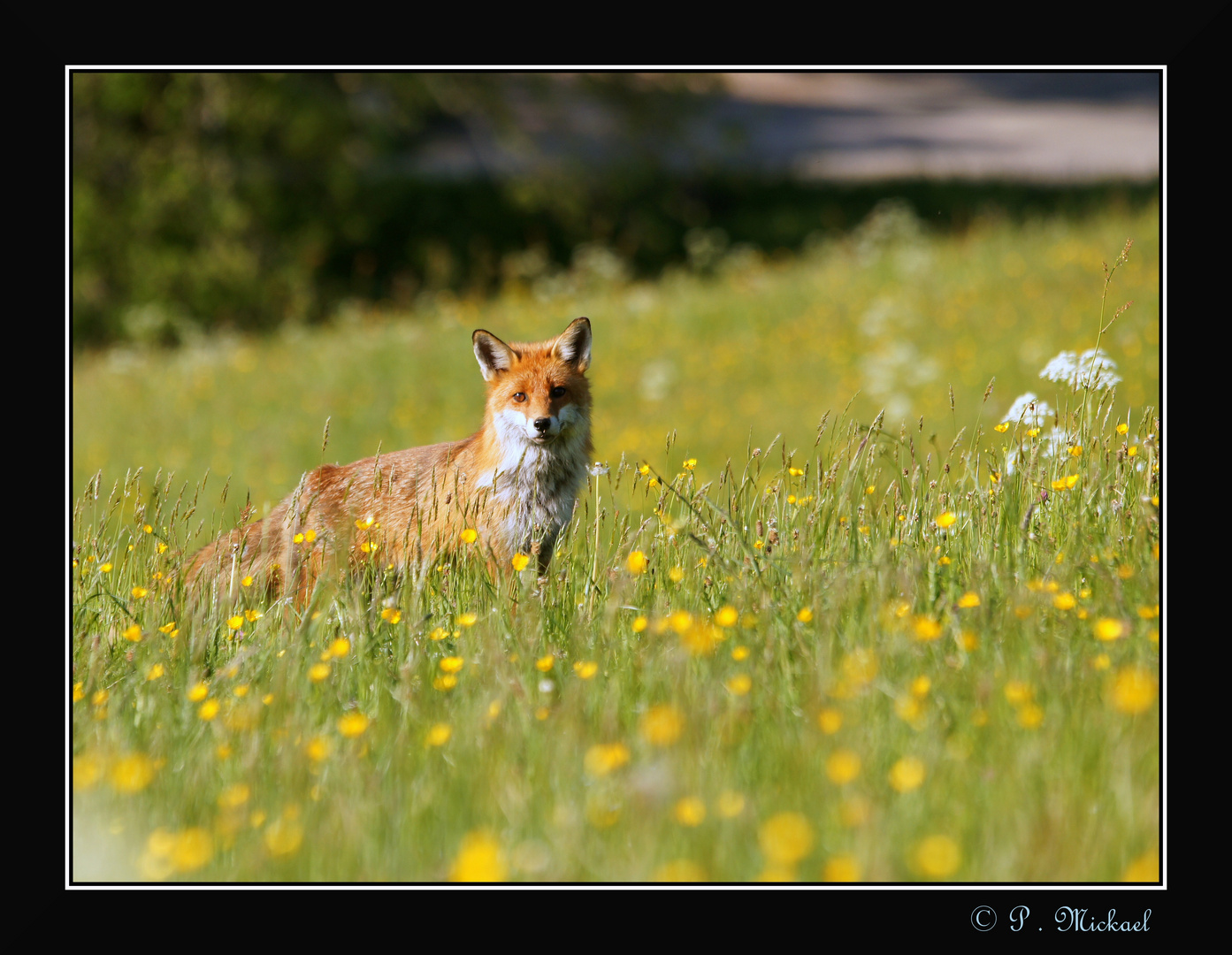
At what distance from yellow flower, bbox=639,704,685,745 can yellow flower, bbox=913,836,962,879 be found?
0.70 meters

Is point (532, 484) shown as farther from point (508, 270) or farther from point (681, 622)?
point (508, 270)

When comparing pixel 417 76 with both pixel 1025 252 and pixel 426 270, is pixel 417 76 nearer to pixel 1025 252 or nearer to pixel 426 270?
pixel 426 270

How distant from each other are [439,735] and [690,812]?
96 centimetres

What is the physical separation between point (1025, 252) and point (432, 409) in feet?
31.4

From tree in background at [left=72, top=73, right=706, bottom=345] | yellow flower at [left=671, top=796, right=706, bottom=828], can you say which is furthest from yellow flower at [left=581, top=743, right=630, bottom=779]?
tree in background at [left=72, top=73, right=706, bottom=345]

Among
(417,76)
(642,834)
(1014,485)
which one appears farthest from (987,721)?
(417,76)

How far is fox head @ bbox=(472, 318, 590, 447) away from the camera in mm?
6008

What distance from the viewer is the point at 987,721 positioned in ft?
10.1

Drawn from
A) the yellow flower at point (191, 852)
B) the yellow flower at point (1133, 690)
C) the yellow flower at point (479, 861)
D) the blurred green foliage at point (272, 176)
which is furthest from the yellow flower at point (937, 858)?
the blurred green foliage at point (272, 176)

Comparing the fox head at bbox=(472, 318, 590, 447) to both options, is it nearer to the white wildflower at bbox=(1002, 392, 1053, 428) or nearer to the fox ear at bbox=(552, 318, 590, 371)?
the fox ear at bbox=(552, 318, 590, 371)

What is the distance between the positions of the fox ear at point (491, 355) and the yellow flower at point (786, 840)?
4068 mm

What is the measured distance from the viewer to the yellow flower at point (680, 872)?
2627mm

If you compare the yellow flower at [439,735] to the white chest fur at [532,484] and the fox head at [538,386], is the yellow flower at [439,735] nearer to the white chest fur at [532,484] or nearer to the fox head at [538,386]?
the white chest fur at [532,484]

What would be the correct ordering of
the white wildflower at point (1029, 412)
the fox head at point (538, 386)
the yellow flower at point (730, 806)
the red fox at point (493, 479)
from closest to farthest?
the yellow flower at point (730, 806)
the white wildflower at point (1029, 412)
the red fox at point (493, 479)
the fox head at point (538, 386)
